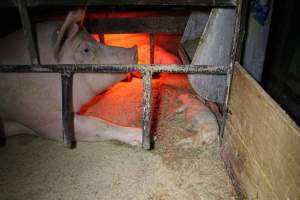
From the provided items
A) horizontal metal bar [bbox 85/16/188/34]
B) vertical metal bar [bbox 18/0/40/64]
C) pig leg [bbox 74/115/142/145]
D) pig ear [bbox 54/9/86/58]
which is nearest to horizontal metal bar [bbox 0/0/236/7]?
vertical metal bar [bbox 18/0/40/64]

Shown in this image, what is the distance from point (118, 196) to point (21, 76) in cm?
109

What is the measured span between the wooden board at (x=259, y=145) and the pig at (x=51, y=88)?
0.73m

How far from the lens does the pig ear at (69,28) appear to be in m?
1.97

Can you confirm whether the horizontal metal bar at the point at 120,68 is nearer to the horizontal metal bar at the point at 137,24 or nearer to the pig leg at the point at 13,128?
the pig leg at the point at 13,128

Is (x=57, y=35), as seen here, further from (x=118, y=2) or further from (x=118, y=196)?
(x=118, y=196)

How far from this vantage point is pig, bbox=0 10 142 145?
2100mm

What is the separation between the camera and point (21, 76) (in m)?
2.09

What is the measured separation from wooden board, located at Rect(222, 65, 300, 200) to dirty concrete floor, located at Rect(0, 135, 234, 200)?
21 centimetres

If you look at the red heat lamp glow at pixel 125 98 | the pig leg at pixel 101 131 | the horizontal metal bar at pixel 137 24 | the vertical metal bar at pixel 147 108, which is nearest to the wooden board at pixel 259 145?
the vertical metal bar at pixel 147 108

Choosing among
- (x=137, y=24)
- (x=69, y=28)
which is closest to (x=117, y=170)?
(x=69, y=28)

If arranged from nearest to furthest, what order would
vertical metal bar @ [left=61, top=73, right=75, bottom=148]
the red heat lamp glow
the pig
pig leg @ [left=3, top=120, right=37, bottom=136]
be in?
1. vertical metal bar @ [left=61, top=73, right=75, bottom=148]
2. the pig
3. pig leg @ [left=3, top=120, right=37, bottom=136]
4. the red heat lamp glow

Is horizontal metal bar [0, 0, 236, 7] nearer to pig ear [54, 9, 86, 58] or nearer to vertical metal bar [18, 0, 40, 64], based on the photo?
vertical metal bar [18, 0, 40, 64]

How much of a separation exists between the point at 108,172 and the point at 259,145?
100 cm

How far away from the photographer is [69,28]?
6.86 feet
